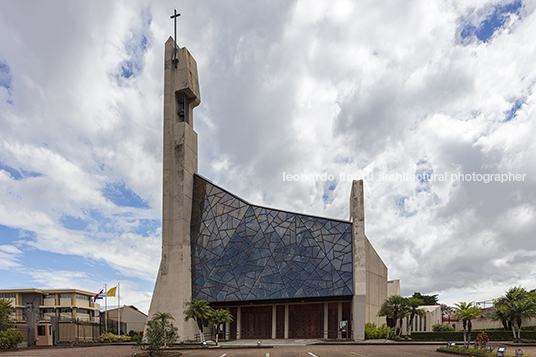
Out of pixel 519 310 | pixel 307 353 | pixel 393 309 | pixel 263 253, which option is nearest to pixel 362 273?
pixel 393 309

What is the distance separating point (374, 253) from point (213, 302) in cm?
1610

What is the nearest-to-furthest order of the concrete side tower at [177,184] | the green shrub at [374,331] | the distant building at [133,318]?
the green shrub at [374,331] → the concrete side tower at [177,184] → the distant building at [133,318]

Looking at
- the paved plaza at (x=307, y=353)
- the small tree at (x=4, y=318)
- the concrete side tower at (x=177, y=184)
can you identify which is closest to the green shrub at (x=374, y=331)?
the paved plaza at (x=307, y=353)

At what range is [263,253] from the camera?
120 ft

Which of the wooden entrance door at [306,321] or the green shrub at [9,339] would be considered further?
the wooden entrance door at [306,321]

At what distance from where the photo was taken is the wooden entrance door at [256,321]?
129 ft

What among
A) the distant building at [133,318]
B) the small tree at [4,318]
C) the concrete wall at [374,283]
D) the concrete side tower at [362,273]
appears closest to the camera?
the small tree at [4,318]

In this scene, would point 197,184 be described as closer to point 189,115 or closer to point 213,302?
point 189,115

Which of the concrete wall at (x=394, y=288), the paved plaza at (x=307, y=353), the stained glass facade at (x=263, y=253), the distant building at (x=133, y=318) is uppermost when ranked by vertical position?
the stained glass facade at (x=263, y=253)

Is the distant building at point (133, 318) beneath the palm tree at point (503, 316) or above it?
beneath

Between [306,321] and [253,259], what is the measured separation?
8.18 meters

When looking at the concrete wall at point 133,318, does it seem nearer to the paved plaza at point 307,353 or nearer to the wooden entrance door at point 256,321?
the wooden entrance door at point 256,321

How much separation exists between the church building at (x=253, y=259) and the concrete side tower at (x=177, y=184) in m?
0.10

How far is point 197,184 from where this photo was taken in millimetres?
40938
